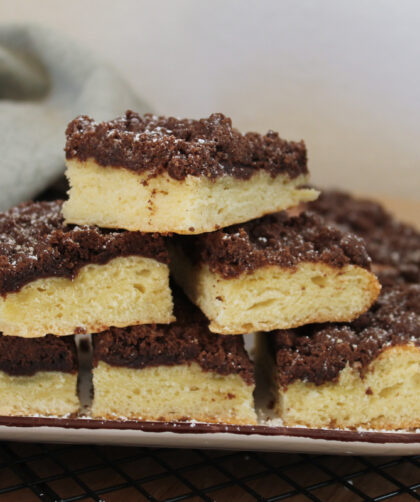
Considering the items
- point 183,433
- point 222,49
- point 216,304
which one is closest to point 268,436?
point 183,433

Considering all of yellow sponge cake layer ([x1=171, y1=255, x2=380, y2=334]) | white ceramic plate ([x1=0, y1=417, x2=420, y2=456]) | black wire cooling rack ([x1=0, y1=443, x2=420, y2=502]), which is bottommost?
black wire cooling rack ([x1=0, y1=443, x2=420, y2=502])

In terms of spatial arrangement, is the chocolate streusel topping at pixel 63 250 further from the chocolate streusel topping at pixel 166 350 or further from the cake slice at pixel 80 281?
the chocolate streusel topping at pixel 166 350

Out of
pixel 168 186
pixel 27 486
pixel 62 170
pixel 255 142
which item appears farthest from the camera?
pixel 62 170

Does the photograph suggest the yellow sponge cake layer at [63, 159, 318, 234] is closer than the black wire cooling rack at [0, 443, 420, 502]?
No

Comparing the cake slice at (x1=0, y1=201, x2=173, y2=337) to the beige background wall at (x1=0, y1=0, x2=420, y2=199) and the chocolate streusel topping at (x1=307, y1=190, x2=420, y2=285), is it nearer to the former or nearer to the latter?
the chocolate streusel topping at (x1=307, y1=190, x2=420, y2=285)

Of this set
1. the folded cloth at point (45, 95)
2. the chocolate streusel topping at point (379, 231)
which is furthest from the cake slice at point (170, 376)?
the folded cloth at point (45, 95)

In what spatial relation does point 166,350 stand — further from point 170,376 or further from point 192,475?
point 192,475

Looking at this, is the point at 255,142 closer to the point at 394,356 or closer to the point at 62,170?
the point at 394,356

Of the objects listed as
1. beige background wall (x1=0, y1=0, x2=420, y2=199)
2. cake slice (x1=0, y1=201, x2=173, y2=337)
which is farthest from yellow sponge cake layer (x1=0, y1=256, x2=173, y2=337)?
beige background wall (x1=0, y1=0, x2=420, y2=199)
